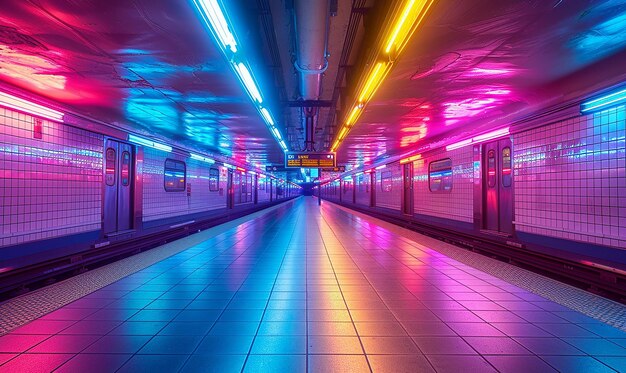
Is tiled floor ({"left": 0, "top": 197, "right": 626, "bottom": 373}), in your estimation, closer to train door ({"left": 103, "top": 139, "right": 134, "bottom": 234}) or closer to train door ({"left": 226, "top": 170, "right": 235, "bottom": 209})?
train door ({"left": 103, "top": 139, "right": 134, "bottom": 234})

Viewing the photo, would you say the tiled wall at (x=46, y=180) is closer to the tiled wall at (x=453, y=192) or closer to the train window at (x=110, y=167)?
the train window at (x=110, y=167)

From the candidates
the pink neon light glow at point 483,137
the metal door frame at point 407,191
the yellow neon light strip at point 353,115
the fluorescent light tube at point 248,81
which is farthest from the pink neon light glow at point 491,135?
the fluorescent light tube at point 248,81

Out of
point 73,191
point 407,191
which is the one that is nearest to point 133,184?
point 73,191

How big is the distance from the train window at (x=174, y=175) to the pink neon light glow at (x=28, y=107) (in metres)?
4.39

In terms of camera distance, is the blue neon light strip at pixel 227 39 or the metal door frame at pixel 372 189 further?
the metal door frame at pixel 372 189

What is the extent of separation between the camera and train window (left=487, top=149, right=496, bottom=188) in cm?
728

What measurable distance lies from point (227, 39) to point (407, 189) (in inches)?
437

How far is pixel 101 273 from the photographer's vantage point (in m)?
4.79

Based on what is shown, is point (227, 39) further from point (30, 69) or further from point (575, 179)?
point (575, 179)

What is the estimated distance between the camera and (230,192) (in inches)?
665

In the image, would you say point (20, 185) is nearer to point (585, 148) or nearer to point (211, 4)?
point (211, 4)

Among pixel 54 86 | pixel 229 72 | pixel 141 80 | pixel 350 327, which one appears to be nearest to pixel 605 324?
pixel 350 327

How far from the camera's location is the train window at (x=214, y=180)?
13.8 metres

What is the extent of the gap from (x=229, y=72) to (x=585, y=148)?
18.8 ft
